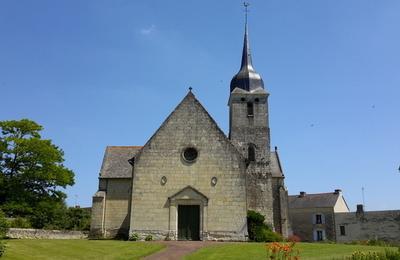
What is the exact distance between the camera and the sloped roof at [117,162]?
33031mm

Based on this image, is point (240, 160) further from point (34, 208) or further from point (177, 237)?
point (34, 208)

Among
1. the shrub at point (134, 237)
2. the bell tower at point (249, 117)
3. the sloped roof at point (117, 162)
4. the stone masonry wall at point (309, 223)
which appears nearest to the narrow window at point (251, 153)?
the bell tower at point (249, 117)

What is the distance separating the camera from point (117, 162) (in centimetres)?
3450

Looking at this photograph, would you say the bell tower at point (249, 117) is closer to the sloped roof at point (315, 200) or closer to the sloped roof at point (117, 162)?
the sloped roof at point (117, 162)

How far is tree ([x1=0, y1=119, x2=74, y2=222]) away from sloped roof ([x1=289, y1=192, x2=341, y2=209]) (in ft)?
115

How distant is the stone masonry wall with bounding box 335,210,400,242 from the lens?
47.3m

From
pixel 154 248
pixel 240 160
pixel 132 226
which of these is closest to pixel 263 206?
pixel 240 160

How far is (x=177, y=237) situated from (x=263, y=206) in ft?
29.3

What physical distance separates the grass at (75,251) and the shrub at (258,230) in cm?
781

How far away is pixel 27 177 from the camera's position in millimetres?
34656

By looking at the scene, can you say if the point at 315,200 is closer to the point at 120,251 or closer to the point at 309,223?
the point at 309,223

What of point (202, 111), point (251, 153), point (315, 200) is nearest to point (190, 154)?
point (202, 111)

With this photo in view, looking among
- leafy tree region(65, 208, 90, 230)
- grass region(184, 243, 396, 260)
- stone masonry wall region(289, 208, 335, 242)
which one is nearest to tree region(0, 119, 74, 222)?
leafy tree region(65, 208, 90, 230)

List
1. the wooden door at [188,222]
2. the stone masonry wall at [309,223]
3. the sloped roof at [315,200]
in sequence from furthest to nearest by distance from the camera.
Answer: the sloped roof at [315,200] → the stone masonry wall at [309,223] → the wooden door at [188,222]
